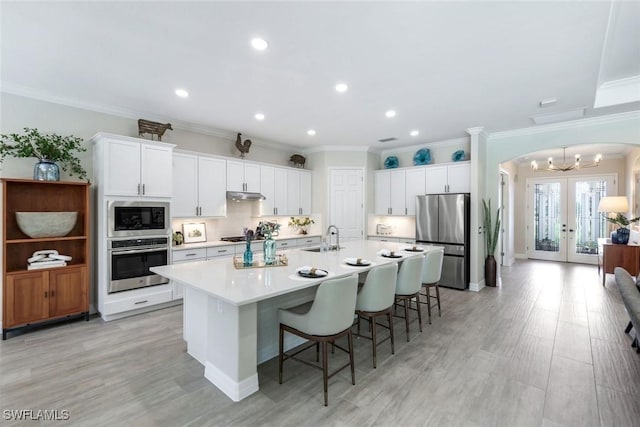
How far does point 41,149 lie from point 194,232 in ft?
7.07

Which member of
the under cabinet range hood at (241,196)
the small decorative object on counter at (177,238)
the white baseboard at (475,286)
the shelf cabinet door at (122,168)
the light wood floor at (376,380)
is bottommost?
the light wood floor at (376,380)

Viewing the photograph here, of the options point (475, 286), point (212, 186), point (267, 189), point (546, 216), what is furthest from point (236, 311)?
point (546, 216)

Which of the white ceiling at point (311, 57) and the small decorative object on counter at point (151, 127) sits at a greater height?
the white ceiling at point (311, 57)

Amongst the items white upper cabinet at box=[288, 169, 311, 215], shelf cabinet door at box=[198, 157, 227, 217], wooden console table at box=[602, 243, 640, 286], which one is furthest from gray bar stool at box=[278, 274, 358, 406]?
wooden console table at box=[602, 243, 640, 286]

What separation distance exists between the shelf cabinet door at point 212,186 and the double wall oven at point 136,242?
0.71 m

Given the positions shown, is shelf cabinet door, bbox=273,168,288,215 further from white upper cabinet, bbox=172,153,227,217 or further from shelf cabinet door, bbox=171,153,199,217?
shelf cabinet door, bbox=171,153,199,217

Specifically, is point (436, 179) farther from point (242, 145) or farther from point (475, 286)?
point (242, 145)

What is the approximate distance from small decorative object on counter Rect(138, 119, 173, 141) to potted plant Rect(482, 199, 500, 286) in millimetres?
5436

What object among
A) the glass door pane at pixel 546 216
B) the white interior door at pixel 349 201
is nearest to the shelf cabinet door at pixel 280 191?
the white interior door at pixel 349 201

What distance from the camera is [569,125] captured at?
15.2 feet

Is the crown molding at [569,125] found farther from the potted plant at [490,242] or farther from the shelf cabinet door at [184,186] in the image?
the shelf cabinet door at [184,186]

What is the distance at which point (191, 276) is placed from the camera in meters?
2.41

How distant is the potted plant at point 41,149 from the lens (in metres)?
3.38

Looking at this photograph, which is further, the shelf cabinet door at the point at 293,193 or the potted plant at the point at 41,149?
the shelf cabinet door at the point at 293,193
